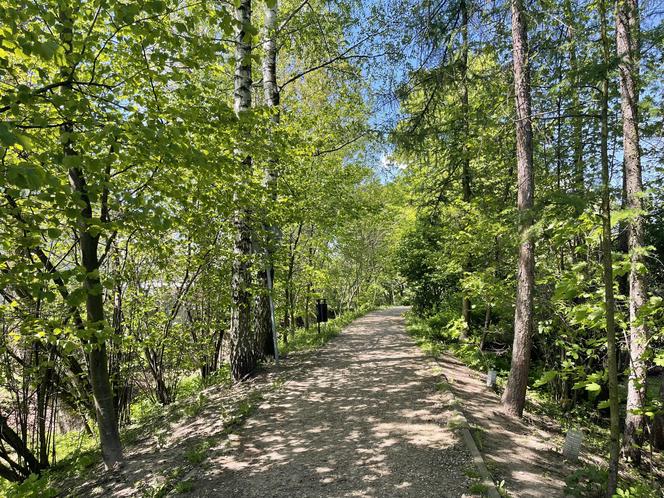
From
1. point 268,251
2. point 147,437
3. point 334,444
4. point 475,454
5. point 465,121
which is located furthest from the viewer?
point 465,121

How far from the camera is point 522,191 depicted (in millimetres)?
5523

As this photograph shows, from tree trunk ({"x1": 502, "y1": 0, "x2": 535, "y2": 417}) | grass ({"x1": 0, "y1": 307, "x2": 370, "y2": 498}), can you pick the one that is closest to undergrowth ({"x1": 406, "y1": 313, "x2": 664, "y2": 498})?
tree trunk ({"x1": 502, "y1": 0, "x2": 535, "y2": 417})

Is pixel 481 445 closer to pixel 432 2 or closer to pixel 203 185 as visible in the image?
pixel 203 185

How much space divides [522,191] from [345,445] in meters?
4.31

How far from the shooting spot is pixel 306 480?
3.81m

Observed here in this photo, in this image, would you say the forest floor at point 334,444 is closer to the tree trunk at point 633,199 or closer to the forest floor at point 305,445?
the forest floor at point 305,445

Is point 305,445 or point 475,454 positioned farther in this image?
point 305,445

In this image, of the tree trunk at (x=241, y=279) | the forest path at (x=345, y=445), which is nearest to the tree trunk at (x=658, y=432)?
the forest path at (x=345, y=445)

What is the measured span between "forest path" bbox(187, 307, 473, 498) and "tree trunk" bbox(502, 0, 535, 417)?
1259 mm

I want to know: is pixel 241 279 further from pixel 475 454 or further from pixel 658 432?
pixel 658 432

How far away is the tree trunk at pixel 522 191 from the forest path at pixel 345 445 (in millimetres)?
1259

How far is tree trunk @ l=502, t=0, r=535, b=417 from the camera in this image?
542 centimetres

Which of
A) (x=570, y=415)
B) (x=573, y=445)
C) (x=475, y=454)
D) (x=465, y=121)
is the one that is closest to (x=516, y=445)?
(x=573, y=445)

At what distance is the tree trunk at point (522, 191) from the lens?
542 centimetres
